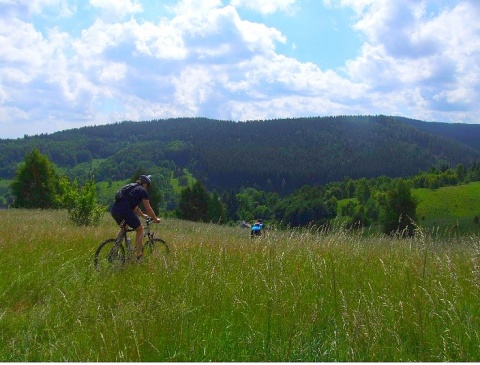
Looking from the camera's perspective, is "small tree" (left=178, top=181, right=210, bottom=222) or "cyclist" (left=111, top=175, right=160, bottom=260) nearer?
"cyclist" (left=111, top=175, right=160, bottom=260)

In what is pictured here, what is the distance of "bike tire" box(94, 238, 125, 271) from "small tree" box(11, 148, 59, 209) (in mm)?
43925

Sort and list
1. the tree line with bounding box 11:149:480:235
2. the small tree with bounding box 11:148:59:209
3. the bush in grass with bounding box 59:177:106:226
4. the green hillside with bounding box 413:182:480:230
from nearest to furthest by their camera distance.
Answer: the bush in grass with bounding box 59:177:106:226
the tree line with bounding box 11:149:480:235
the small tree with bounding box 11:148:59:209
the green hillside with bounding box 413:182:480:230

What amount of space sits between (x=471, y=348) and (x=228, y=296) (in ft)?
8.13

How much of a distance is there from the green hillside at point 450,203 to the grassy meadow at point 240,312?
296ft

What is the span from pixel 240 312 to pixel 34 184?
4983 cm

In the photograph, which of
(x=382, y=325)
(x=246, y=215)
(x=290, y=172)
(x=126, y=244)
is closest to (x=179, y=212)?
(x=246, y=215)

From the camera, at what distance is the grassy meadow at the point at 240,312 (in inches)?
143

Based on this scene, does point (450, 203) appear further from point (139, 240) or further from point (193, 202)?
point (139, 240)

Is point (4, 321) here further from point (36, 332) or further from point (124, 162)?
point (124, 162)

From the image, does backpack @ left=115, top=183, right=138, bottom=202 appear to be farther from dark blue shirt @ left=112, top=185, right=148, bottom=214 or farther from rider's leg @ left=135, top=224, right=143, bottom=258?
rider's leg @ left=135, top=224, right=143, bottom=258

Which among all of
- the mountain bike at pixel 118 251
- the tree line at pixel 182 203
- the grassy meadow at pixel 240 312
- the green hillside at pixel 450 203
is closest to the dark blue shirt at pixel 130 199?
the mountain bike at pixel 118 251

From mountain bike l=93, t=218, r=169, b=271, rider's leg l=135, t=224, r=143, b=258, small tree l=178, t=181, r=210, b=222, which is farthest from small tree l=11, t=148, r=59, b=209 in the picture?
rider's leg l=135, t=224, r=143, b=258

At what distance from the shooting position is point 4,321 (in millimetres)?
4703

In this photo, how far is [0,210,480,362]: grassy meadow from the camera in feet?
11.9
